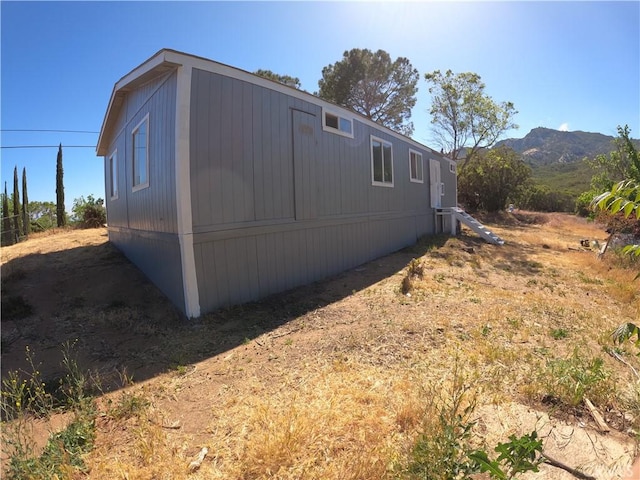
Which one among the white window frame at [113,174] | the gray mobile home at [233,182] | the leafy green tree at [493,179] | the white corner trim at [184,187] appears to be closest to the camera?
the white corner trim at [184,187]

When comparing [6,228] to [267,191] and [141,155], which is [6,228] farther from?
[267,191]

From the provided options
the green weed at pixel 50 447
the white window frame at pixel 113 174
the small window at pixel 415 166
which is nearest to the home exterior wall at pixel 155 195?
the white window frame at pixel 113 174

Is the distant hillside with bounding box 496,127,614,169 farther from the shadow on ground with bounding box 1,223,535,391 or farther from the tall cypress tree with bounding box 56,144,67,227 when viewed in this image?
the shadow on ground with bounding box 1,223,535,391

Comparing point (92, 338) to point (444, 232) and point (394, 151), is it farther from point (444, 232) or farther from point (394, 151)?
point (444, 232)

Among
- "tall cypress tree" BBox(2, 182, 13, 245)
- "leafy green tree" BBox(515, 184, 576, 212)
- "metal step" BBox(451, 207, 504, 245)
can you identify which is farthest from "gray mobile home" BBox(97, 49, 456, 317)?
"leafy green tree" BBox(515, 184, 576, 212)

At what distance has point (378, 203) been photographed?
8.76 m

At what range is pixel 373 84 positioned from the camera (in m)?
21.6

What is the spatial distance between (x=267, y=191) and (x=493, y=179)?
2222 centimetres

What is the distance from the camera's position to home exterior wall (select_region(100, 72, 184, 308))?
4.58 metres

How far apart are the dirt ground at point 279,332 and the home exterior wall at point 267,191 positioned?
1.53 feet

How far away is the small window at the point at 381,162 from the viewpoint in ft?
27.8

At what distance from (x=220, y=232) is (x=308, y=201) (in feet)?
6.78

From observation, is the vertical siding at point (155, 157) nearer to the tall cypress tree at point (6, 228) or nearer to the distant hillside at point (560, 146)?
the tall cypress tree at point (6, 228)

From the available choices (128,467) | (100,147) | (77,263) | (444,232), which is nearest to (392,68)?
(444,232)
